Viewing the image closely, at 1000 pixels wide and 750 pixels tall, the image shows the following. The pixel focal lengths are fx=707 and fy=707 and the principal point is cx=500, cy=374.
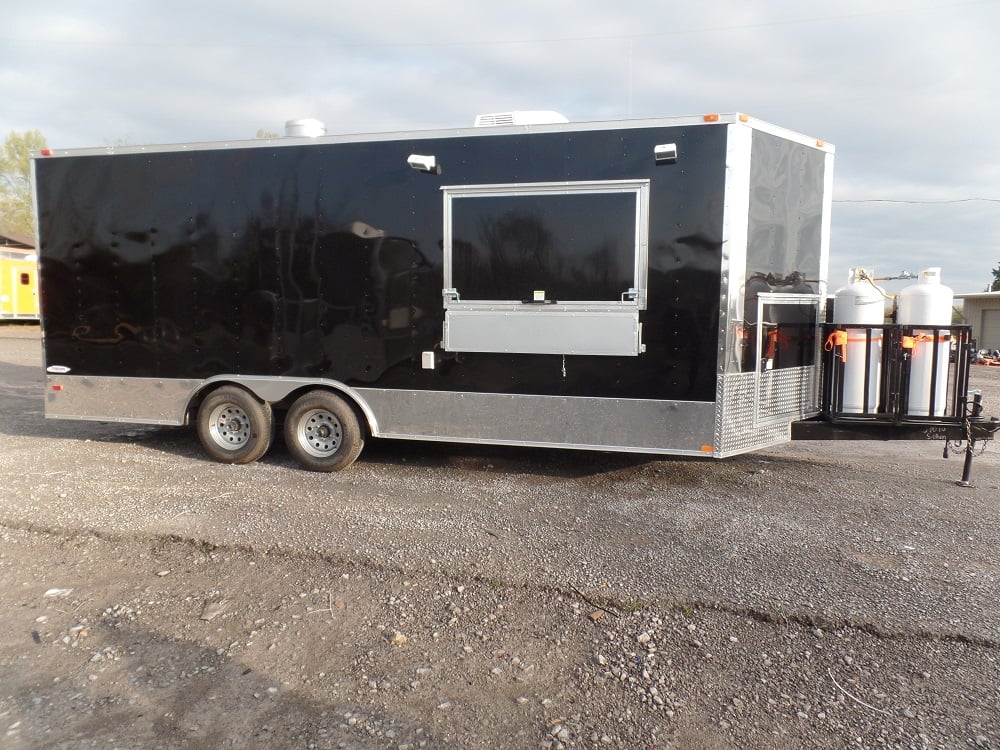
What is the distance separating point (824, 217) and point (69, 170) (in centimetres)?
690

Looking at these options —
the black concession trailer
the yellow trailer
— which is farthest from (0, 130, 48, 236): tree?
the black concession trailer

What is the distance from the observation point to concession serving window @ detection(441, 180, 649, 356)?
5.44 metres

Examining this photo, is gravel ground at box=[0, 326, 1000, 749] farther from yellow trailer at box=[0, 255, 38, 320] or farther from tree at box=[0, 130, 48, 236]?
tree at box=[0, 130, 48, 236]

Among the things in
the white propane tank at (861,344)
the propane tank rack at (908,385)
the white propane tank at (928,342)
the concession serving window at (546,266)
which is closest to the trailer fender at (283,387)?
the concession serving window at (546,266)

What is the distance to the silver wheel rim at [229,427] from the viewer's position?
21.5 feet

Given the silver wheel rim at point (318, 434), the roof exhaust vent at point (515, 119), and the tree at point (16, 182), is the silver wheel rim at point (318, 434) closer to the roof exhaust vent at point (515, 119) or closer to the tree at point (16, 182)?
the roof exhaust vent at point (515, 119)

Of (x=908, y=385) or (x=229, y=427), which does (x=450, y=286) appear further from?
(x=908, y=385)

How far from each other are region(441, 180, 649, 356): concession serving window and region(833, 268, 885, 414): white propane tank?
6.11 feet

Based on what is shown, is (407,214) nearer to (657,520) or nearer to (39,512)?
(657,520)

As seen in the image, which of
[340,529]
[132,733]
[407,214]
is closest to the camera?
[132,733]

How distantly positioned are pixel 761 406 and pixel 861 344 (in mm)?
1019

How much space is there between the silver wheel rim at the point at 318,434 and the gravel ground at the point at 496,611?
11.6 inches

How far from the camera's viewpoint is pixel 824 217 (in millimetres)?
6215

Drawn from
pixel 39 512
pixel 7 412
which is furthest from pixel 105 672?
pixel 7 412
